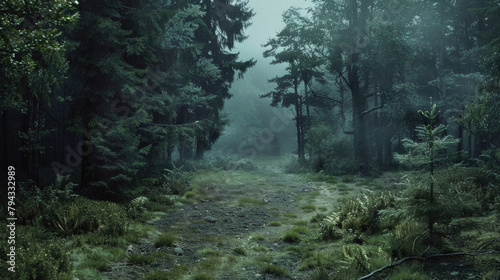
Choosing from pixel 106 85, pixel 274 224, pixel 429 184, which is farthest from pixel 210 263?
pixel 106 85

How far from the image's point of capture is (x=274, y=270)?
252 inches

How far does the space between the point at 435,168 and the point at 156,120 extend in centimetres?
1233

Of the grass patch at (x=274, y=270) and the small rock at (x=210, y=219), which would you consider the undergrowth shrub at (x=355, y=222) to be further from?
the small rock at (x=210, y=219)

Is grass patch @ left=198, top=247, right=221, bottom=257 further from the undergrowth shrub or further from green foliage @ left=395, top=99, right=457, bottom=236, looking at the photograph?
green foliage @ left=395, top=99, right=457, bottom=236

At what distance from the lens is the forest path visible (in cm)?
668

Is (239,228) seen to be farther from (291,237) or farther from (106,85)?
(106,85)

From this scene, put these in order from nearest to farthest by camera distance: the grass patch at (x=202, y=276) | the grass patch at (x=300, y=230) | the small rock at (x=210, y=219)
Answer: the grass patch at (x=202, y=276) → the grass patch at (x=300, y=230) → the small rock at (x=210, y=219)

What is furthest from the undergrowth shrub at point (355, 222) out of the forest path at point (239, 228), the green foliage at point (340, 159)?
the green foliage at point (340, 159)

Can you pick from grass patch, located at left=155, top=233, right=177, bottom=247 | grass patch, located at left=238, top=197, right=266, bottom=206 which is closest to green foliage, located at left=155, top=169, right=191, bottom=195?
grass patch, located at left=238, top=197, right=266, bottom=206

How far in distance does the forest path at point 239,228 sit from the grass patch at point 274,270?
0.09 ft

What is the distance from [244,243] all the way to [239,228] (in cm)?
155

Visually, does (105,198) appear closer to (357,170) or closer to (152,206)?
(152,206)

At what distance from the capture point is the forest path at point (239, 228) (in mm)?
6676

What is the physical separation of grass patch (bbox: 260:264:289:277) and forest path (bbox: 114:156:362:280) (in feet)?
0.09
